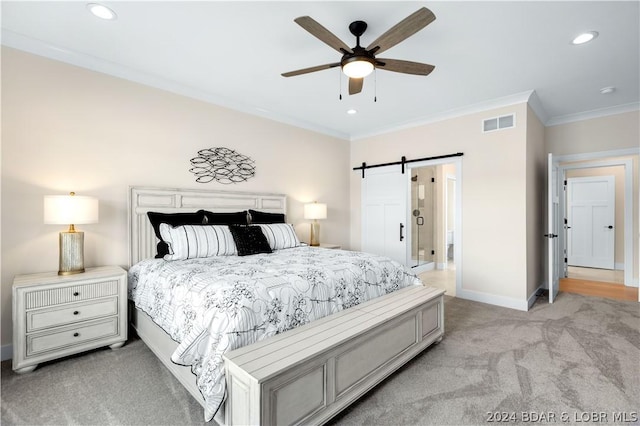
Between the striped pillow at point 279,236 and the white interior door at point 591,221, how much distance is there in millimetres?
6495

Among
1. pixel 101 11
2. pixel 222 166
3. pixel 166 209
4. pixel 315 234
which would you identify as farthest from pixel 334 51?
pixel 315 234

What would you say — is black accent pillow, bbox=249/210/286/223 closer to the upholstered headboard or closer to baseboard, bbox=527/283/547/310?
the upholstered headboard

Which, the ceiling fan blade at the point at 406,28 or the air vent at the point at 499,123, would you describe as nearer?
the ceiling fan blade at the point at 406,28

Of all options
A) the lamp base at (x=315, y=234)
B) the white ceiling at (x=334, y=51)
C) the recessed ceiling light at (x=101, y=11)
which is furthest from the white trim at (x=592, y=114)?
the recessed ceiling light at (x=101, y=11)

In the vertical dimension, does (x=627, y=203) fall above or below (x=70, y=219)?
above

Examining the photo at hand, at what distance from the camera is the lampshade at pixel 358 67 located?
7.33 ft

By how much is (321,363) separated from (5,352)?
2.73m

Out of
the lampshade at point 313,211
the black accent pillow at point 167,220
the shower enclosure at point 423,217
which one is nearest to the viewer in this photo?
the black accent pillow at point 167,220

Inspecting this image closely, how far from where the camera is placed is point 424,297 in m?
2.63

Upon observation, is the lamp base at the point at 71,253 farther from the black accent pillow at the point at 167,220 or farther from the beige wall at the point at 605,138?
the beige wall at the point at 605,138

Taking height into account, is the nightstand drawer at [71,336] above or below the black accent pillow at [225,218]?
below

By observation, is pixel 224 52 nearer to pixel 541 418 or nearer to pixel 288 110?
pixel 288 110

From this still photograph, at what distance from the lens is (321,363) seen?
1693 mm

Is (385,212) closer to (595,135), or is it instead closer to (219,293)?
(595,135)
